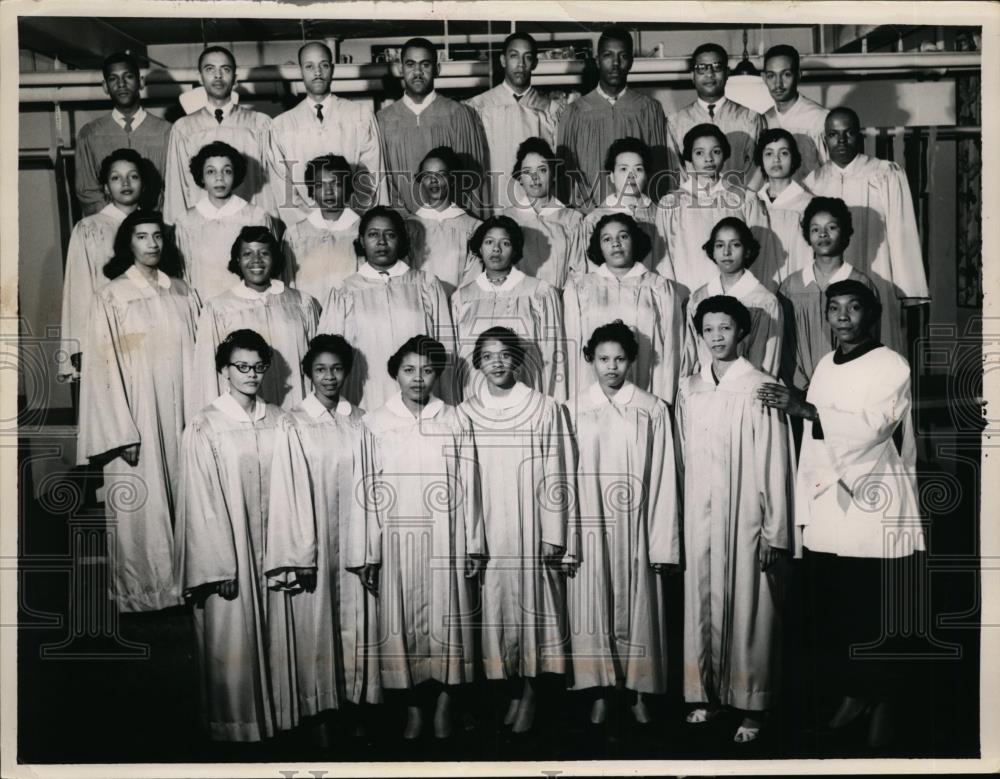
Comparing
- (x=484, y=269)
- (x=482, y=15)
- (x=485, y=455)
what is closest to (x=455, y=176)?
(x=484, y=269)

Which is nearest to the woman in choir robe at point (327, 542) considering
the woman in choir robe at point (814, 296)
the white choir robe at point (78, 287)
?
the white choir robe at point (78, 287)

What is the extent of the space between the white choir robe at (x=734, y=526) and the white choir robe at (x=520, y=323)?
1.38 feet

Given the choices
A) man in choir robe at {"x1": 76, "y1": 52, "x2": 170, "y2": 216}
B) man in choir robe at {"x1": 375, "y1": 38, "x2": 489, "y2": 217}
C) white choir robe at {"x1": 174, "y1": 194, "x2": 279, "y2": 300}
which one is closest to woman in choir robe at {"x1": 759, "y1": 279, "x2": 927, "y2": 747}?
man in choir robe at {"x1": 375, "y1": 38, "x2": 489, "y2": 217}

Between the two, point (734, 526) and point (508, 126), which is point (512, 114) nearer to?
point (508, 126)

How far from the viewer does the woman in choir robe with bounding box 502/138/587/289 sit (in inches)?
131

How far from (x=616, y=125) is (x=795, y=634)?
1.70 meters

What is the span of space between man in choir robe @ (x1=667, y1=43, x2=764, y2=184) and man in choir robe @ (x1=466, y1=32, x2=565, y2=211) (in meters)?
0.39

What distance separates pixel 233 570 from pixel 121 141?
1.37 m

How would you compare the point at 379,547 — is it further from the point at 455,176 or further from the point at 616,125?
the point at 616,125

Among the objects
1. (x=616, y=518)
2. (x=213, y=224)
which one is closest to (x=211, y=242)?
(x=213, y=224)

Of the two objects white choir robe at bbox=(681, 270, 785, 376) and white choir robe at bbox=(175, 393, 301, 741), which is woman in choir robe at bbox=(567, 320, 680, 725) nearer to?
white choir robe at bbox=(681, 270, 785, 376)

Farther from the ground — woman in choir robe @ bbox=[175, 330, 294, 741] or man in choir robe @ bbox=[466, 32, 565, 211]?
man in choir robe @ bbox=[466, 32, 565, 211]

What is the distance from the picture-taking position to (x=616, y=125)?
335cm

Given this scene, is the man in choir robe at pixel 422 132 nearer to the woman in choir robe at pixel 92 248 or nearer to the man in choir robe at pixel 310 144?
the man in choir robe at pixel 310 144
